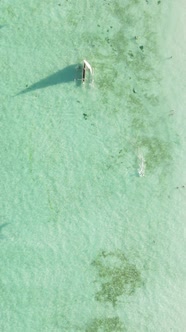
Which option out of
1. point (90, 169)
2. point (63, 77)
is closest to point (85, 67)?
point (63, 77)

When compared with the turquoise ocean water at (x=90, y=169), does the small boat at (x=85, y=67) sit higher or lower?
higher

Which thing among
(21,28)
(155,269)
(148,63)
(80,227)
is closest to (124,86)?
(148,63)

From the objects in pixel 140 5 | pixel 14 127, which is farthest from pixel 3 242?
pixel 140 5

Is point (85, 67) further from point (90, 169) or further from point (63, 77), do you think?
point (90, 169)

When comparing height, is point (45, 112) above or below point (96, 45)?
below

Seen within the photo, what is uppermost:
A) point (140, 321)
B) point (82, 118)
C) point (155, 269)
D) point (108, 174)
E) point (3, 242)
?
point (82, 118)

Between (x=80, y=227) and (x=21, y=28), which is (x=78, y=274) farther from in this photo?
(x=21, y=28)

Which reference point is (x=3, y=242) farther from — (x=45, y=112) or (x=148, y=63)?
(x=148, y=63)
